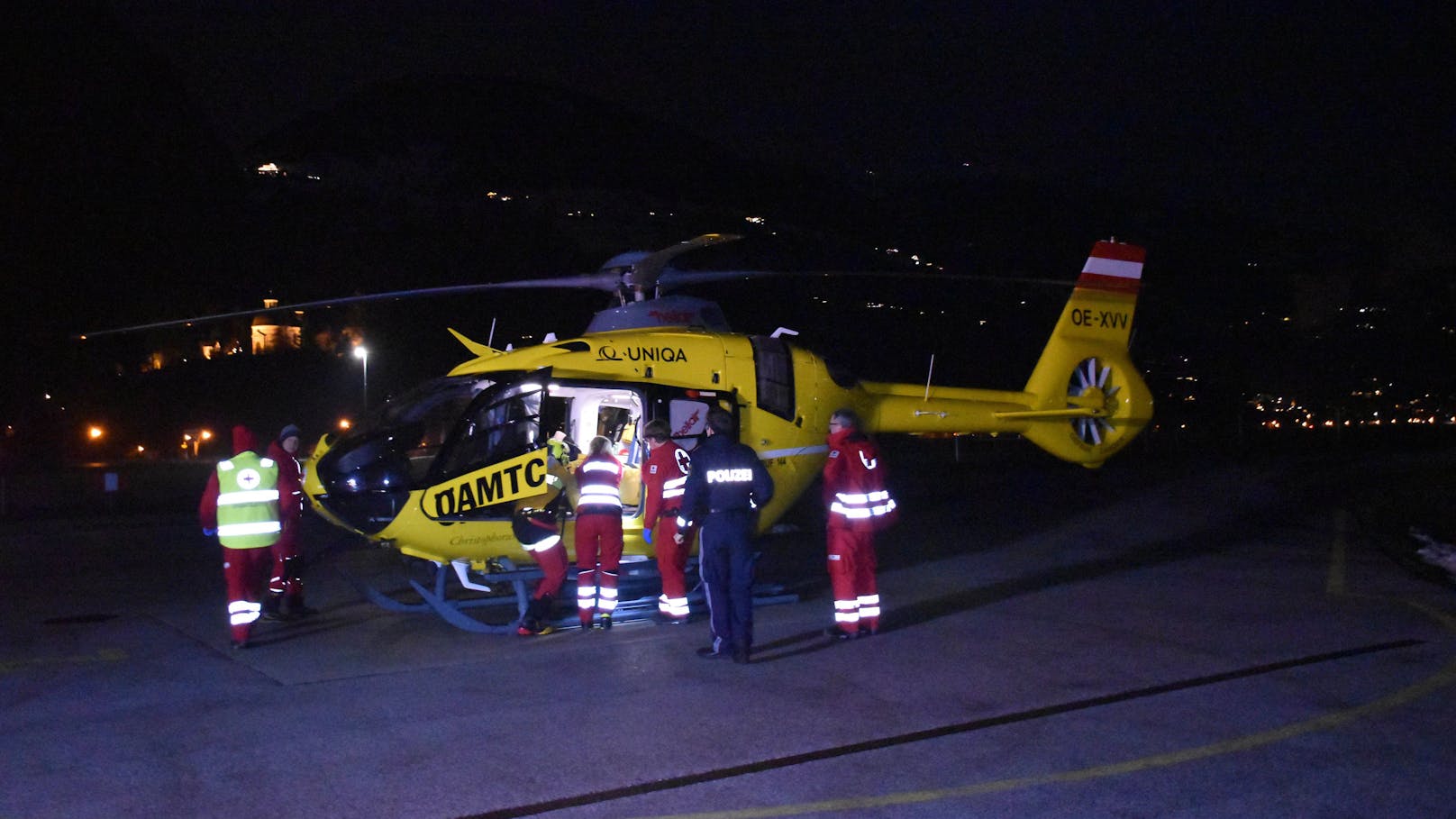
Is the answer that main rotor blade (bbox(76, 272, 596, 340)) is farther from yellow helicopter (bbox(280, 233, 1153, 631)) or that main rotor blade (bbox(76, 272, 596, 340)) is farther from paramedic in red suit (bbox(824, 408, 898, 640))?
paramedic in red suit (bbox(824, 408, 898, 640))

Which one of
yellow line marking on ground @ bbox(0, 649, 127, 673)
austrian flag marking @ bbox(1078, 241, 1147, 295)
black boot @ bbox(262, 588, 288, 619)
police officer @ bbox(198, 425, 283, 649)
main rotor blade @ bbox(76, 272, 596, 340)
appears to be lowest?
black boot @ bbox(262, 588, 288, 619)

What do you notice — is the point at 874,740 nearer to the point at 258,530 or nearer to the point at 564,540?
the point at 564,540

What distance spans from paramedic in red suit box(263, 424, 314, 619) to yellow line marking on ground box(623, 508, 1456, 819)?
6322 mm

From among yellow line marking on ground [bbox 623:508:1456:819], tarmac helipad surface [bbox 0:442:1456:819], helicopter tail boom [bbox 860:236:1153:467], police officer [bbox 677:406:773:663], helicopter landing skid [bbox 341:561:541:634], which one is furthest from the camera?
helicopter tail boom [bbox 860:236:1153:467]

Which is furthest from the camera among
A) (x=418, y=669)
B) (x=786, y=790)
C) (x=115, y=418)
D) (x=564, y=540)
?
(x=115, y=418)

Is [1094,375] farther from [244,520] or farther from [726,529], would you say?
[244,520]

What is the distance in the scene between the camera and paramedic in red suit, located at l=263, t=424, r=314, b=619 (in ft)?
33.3

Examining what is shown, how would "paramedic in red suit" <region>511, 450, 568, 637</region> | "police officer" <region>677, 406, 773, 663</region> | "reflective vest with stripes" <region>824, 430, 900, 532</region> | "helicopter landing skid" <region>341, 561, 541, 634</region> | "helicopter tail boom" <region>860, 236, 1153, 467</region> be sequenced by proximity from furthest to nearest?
"helicopter tail boom" <region>860, 236, 1153, 467</region>, "paramedic in red suit" <region>511, 450, 568, 637</region>, "helicopter landing skid" <region>341, 561, 541, 634</region>, "reflective vest with stripes" <region>824, 430, 900, 532</region>, "police officer" <region>677, 406, 773, 663</region>

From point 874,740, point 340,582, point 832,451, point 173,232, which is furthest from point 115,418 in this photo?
point 874,740

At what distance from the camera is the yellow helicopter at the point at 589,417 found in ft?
31.5

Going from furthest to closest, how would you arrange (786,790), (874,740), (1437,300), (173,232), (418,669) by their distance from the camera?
(1437,300)
(173,232)
(418,669)
(874,740)
(786,790)

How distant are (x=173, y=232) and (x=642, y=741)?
1041 inches

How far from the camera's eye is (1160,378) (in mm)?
52562

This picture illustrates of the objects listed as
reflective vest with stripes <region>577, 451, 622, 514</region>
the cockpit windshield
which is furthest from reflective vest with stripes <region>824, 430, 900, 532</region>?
the cockpit windshield
